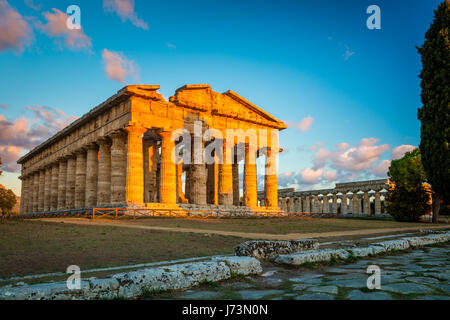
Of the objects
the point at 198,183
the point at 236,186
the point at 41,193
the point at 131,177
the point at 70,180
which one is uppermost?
the point at 70,180

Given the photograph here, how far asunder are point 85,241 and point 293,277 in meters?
7.83

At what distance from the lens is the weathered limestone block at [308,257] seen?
6121 mm

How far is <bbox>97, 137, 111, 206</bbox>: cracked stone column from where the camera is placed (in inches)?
1268

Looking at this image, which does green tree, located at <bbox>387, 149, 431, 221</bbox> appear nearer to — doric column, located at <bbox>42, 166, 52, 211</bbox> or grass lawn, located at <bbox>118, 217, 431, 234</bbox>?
grass lawn, located at <bbox>118, 217, 431, 234</bbox>

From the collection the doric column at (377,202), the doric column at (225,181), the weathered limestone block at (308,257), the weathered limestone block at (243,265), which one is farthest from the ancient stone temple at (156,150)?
the weathered limestone block at (243,265)

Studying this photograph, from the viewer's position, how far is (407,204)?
3591 cm

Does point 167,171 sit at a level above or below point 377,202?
above

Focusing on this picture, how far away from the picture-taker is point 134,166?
28.5 meters

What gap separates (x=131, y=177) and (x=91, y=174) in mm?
8493

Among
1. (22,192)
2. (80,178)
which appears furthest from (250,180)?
(22,192)

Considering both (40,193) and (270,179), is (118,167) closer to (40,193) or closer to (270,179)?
(270,179)

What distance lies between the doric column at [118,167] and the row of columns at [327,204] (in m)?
39.3
